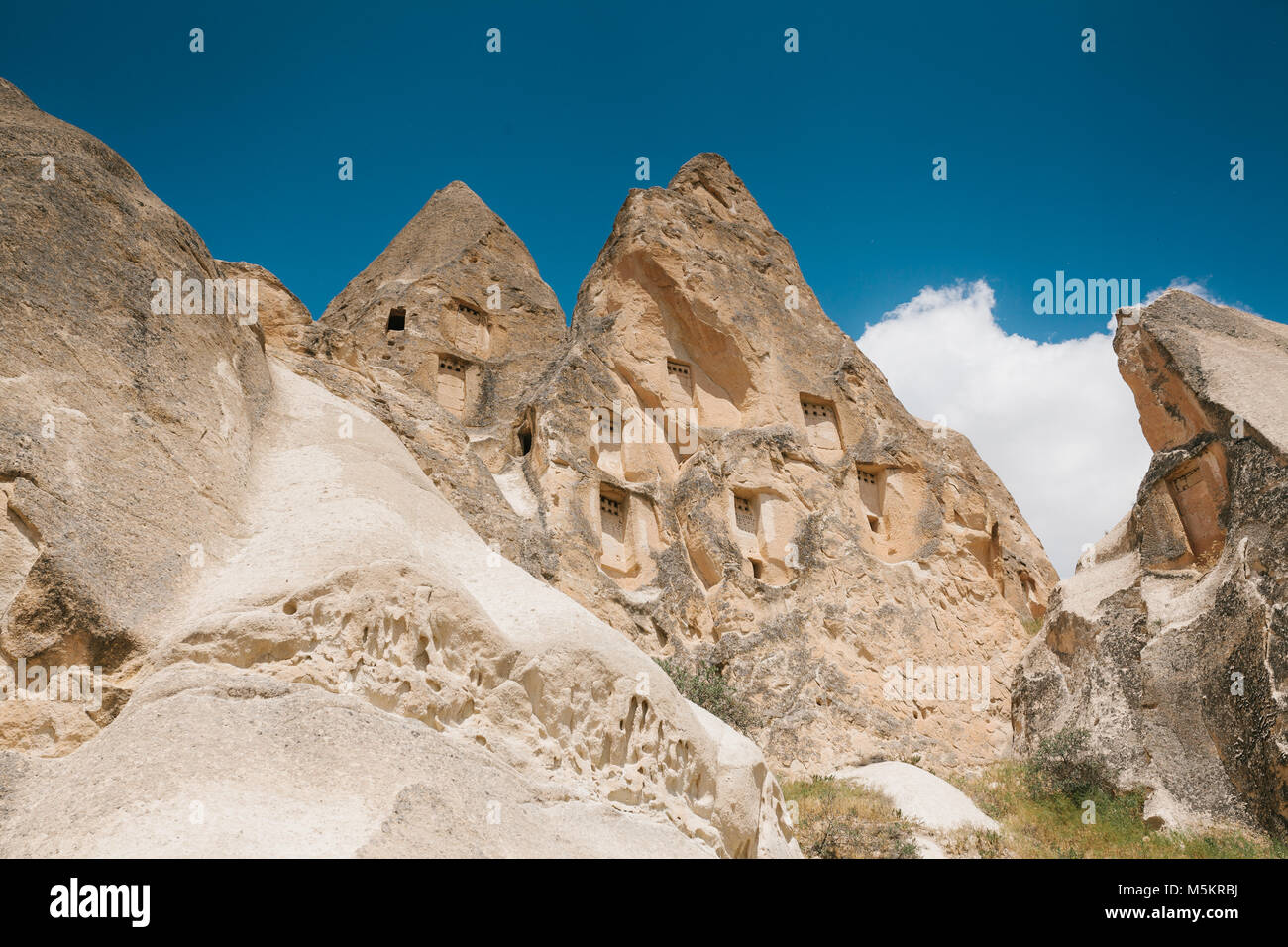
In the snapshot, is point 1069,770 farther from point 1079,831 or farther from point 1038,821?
point 1079,831

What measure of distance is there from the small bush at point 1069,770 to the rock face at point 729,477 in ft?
5.79

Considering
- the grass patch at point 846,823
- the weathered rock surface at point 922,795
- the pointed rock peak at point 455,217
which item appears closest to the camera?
the grass patch at point 846,823

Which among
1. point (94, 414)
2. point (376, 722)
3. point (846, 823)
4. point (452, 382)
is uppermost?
point (452, 382)

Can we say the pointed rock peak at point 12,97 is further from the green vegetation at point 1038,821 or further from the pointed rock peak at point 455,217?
the pointed rock peak at point 455,217

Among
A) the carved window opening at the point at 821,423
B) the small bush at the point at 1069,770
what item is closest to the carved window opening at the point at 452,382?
the carved window opening at the point at 821,423

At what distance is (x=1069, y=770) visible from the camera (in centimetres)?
1286

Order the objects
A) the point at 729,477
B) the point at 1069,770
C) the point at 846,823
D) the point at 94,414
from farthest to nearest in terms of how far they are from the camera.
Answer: the point at 729,477 < the point at 1069,770 < the point at 846,823 < the point at 94,414

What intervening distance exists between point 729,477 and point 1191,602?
7234mm

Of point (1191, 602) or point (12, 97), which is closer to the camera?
point (12, 97)

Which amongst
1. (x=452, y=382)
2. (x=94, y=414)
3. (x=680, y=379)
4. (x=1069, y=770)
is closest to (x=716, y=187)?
(x=680, y=379)

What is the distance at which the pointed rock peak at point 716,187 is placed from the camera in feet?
70.2

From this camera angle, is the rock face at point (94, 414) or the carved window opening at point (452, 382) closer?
the rock face at point (94, 414)

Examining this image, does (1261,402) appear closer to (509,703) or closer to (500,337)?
(509,703)
